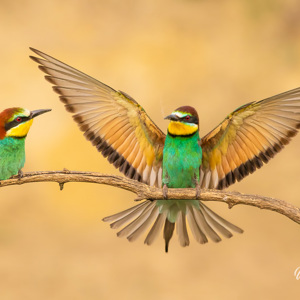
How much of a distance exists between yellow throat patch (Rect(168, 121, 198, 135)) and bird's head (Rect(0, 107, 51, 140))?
514 millimetres

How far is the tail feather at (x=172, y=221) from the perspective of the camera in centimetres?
249

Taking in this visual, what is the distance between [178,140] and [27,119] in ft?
2.01

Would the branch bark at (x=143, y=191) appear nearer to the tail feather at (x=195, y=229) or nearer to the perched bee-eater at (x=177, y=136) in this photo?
the perched bee-eater at (x=177, y=136)

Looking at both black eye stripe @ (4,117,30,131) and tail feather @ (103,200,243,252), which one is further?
tail feather @ (103,200,243,252)

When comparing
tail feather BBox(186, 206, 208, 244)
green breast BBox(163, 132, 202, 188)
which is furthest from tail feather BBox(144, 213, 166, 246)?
green breast BBox(163, 132, 202, 188)

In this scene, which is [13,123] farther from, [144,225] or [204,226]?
[204,226]

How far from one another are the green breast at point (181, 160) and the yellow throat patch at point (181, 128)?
2cm

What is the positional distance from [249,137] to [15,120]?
94 centimetres

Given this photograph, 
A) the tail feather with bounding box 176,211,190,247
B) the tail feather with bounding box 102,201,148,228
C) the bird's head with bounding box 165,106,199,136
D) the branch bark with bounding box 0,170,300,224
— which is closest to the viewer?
the branch bark with bounding box 0,170,300,224

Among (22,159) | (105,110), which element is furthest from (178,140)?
(22,159)

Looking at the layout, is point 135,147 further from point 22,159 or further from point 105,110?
point 22,159

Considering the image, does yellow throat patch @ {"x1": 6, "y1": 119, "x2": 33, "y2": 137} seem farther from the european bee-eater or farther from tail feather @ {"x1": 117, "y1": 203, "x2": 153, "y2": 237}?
tail feather @ {"x1": 117, "y1": 203, "x2": 153, "y2": 237}

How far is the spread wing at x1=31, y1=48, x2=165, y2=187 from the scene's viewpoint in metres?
2.31

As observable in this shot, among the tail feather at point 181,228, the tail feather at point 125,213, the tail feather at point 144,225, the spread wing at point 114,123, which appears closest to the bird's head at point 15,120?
the spread wing at point 114,123
